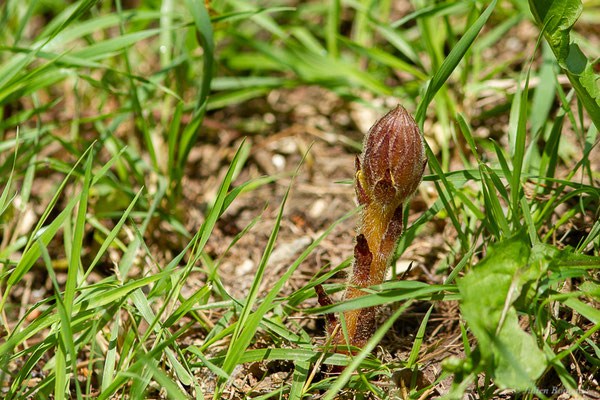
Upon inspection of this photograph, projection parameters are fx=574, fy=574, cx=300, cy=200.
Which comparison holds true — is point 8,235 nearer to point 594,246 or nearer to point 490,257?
point 490,257

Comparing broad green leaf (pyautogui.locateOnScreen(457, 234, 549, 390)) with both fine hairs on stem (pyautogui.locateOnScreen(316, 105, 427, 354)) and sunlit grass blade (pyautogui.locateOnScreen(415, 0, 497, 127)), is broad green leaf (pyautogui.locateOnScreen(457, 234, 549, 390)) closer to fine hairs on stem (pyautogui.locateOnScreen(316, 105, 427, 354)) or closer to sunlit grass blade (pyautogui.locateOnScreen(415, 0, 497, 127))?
fine hairs on stem (pyautogui.locateOnScreen(316, 105, 427, 354))

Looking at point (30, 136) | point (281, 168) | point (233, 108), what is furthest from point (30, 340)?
point (233, 108)

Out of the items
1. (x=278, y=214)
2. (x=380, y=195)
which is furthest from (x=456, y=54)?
(x=278, y=214)

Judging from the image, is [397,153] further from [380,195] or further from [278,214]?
[278,214]

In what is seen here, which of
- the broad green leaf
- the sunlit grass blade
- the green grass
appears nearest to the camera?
the broad green leaf

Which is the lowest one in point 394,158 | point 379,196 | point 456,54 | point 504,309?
point 504,309

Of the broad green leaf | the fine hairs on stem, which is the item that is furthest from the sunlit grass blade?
the broad green leaf

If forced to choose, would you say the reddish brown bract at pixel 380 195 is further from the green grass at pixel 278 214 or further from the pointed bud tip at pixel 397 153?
the green grass at pixel 278 214
